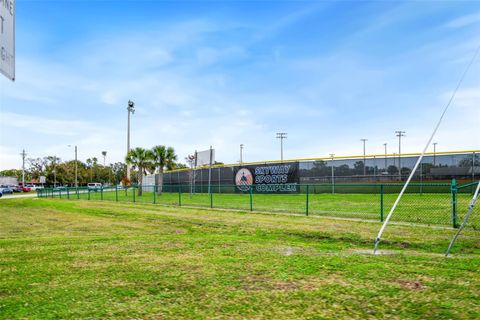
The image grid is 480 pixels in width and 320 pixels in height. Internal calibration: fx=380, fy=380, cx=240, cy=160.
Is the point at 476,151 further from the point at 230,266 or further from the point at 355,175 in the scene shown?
the point at 230,266

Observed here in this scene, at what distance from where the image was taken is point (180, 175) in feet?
148

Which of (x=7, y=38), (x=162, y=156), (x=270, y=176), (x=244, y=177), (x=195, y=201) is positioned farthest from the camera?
(x=162, y=156)

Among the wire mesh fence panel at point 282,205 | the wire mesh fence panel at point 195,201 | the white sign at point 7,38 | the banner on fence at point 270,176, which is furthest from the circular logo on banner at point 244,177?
the white sign at point 7,38

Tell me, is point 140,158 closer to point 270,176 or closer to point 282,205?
point 270,176

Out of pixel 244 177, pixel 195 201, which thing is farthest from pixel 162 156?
pixel 195 201

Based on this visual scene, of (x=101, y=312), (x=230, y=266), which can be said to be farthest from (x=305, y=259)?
(x=101, y=312)

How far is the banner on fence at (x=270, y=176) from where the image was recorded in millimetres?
30891

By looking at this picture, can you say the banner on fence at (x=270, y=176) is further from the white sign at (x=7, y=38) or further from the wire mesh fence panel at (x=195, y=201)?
the white sign at (x=7, y=38)

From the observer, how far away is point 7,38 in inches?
177

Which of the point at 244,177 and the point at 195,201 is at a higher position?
the point at 244,177

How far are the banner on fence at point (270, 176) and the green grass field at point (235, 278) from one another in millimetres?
20866

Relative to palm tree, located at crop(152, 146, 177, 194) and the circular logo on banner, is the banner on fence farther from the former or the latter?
palm tree, located at crop(152, 146, 177, 194)

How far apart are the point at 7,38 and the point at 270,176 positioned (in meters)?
30.1

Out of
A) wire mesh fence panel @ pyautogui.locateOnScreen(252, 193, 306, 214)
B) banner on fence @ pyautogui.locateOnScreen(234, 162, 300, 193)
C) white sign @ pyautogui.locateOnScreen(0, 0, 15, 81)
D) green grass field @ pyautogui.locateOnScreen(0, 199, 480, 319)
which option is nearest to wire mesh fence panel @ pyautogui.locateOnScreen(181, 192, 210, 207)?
wire mesh fence panel @ pyautogui.locateOnScreen(252, 193, 306, 214)
